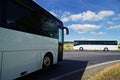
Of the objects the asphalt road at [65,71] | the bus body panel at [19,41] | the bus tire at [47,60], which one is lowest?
the asphalt road at [65,71]

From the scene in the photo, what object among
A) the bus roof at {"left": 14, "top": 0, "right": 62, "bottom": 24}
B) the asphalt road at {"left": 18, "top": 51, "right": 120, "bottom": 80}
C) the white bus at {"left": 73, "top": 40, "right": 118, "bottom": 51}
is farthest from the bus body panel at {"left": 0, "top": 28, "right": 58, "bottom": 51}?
the white bus at {"left": 73, "top": 40, "right": 118, "bottom": 51}

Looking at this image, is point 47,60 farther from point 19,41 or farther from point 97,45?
point 97,45

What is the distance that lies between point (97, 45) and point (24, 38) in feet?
136

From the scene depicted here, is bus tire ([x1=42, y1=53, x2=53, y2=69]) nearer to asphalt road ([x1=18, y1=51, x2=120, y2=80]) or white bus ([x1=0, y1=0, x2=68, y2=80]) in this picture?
white bus ([x1=0, y1=0, x2=68, y2=80])

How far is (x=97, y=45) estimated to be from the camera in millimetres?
46562

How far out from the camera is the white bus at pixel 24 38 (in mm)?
5492

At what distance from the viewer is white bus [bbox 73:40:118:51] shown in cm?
4628

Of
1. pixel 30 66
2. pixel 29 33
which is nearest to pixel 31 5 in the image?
pixel 29 33

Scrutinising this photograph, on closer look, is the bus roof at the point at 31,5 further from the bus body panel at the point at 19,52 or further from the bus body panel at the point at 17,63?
the bus body panel at the point at 17,63

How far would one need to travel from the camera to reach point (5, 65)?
5480 mm

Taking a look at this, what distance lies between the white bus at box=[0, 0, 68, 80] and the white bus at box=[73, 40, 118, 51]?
122ft

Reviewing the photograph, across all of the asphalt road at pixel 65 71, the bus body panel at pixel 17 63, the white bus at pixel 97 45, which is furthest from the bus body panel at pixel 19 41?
the white bus at pixel 97 45

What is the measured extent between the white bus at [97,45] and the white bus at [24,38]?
37.1m

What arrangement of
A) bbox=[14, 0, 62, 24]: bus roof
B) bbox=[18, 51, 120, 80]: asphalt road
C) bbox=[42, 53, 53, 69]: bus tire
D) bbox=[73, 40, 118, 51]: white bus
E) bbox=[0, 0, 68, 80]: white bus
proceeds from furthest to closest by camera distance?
1. bbox=[73, 40, 118, 51]: white bus
2. bbox=[42, 53, 53, 69]: bus tire
3. bbox=[18, 51, 120, 80]: asphalt road
4. bbox=[14, 0, 62, 24]: bus roof
5. bbox=[0, 0, 68, 80]: white bus
